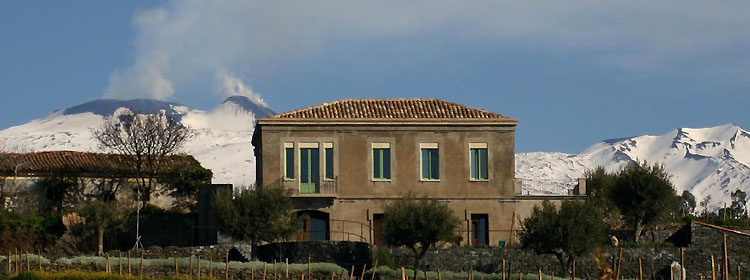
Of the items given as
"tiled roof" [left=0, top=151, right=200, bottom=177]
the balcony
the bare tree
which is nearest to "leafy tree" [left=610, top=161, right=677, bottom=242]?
the balcony

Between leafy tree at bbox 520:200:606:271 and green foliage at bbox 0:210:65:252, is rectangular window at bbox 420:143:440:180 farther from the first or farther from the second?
green foliage at bbox 0:210:65:252

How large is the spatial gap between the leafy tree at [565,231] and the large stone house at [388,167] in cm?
677

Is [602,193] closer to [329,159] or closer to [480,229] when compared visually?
[480,229]

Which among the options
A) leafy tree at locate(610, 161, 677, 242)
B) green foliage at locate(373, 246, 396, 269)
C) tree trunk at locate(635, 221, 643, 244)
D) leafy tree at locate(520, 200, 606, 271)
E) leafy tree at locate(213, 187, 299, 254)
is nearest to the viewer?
leafy tree at locate(520, 200, 606, 271)

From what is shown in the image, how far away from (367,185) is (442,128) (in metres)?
3.76

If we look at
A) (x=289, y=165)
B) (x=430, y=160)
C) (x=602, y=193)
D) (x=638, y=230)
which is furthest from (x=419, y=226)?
(x=602, y=193)

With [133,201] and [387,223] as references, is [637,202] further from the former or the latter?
[133,201]

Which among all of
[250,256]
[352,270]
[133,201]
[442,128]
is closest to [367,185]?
[442,128]

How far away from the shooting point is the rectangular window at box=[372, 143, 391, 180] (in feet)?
190

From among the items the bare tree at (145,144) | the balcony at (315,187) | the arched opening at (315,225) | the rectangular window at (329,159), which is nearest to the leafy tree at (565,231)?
the arched opening at (315,225)

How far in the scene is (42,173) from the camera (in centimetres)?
6762

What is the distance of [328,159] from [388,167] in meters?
2.40

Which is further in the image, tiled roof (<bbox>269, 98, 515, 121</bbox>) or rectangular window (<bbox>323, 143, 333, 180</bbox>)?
tiled roof (<bbox>269, 98, 515, 121</bbox>)

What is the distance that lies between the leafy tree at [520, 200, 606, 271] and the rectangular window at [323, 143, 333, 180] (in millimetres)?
10145
